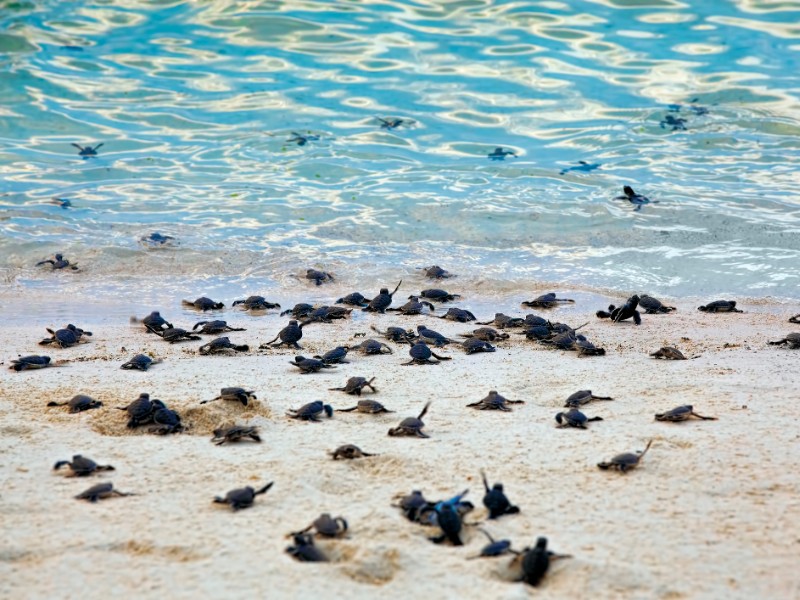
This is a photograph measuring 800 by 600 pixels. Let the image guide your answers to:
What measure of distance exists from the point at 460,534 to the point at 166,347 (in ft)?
11.8

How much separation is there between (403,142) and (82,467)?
9726mm

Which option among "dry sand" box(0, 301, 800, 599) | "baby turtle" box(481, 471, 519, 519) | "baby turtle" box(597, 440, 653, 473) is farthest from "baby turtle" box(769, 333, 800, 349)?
"baby turtle" box(481, 471, 519, 519)

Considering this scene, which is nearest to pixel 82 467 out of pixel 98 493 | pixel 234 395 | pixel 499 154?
pixel 98 493

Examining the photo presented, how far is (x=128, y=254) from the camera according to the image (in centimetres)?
932

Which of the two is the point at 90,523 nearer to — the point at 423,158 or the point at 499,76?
the point at 423,158

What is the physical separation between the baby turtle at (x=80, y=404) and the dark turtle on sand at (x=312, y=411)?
3.39 feet

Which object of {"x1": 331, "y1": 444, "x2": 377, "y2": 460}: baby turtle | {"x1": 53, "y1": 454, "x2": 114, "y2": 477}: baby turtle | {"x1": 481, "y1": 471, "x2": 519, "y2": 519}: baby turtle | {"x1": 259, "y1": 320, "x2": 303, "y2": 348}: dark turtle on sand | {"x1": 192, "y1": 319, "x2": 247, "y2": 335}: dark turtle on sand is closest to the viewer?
{"x1": 481, "y1": 471, "x2": 519, "y2": 519}: baby turtle

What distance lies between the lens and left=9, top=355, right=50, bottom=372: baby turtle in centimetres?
567

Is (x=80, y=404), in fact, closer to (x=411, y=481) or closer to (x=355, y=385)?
(x=355, y=385)

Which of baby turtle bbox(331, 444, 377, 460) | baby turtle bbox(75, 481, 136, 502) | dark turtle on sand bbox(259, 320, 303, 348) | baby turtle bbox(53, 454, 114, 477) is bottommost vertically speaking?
dark turtle on sand bbox(259, 320, 303, 348)

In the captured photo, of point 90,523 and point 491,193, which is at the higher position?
point 90,523

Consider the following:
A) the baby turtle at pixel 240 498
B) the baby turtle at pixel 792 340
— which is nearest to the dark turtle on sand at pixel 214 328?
the baby turtle at pixel 240 498

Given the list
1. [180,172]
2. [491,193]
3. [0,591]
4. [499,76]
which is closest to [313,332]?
[0,591]

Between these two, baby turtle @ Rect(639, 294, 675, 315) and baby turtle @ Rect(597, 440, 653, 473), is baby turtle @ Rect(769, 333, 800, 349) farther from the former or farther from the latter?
baby turtle @ Rect(597, 440, 653, 473)
